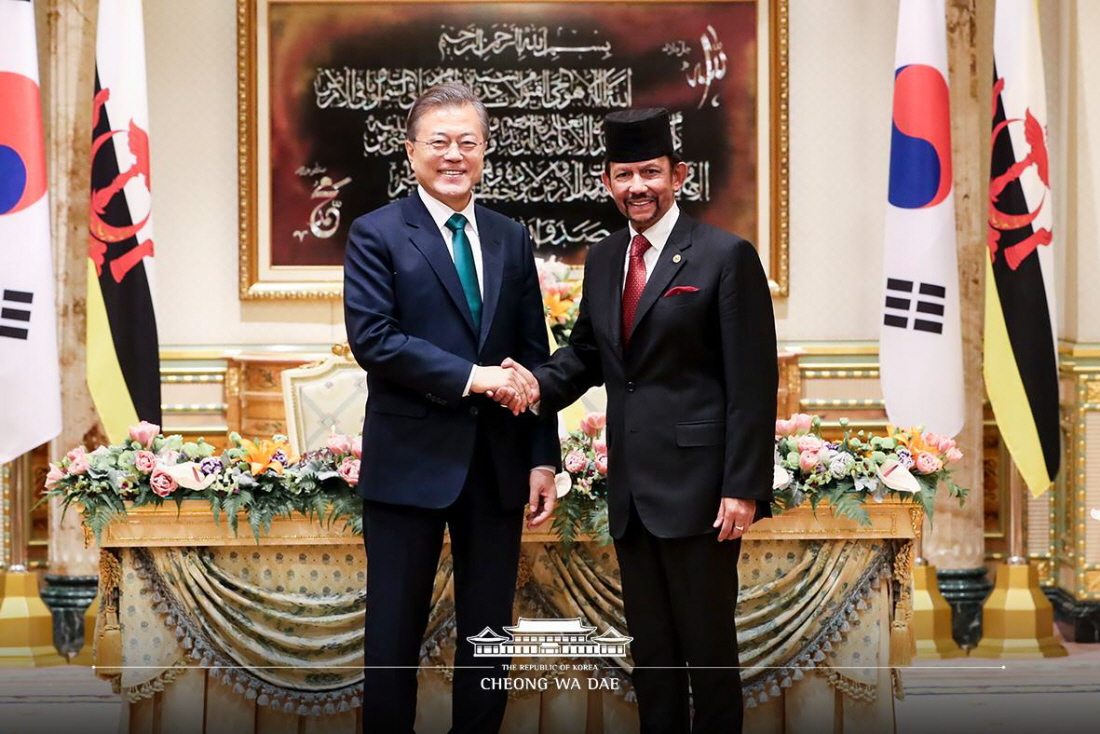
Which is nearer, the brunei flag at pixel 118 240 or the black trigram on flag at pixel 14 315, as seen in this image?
the black trigram on flag at pixel 14 315

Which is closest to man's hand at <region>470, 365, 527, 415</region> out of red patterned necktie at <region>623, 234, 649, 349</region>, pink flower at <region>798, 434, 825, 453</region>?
red patterned necktie at <region>623, 234, 649, 349</region>

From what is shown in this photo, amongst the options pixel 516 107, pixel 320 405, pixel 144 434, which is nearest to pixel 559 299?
pixel 320 405

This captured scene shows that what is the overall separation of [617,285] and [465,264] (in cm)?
33

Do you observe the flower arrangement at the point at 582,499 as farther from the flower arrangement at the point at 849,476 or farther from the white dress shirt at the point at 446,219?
the white dress shirt at the point at 446,219

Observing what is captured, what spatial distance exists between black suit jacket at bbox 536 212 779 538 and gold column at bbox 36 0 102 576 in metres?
3.25

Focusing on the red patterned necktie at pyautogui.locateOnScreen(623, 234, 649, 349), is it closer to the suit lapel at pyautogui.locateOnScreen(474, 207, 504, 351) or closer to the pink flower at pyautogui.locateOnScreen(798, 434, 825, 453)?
the suit lapel at pyautogui.locateOnScreen(474, 207, 504, 351)

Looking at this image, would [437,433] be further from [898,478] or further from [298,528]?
[898,478]

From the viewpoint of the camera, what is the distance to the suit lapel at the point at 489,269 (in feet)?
9.54

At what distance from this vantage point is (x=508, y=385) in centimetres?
282

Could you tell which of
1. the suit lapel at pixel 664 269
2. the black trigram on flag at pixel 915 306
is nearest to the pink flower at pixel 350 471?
the suit lapel at pixel 664 269

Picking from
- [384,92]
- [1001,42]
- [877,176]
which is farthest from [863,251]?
[384,92]

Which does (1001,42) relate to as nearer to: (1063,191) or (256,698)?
(1063,191)

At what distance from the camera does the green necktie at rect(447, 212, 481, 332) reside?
2.93 metres

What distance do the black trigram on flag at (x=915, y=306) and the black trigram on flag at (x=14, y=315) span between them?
3146mm
